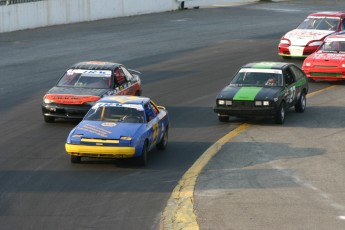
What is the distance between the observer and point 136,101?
67.6 ft

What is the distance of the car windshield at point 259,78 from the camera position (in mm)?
24547

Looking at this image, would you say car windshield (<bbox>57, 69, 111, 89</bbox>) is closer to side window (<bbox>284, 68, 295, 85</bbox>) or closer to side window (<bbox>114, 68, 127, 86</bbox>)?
side window (<bbox>114, 68, 127, 86</bbox>)

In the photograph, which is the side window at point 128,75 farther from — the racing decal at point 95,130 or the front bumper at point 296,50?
the front bumper at point 296,50

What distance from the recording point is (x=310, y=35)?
A: 116 ft

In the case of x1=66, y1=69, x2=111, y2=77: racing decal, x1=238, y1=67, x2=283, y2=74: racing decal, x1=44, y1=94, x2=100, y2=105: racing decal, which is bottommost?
x1=44, y1=94, x2=100, y2=105: racing decal

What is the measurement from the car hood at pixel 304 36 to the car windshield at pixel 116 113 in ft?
51.6

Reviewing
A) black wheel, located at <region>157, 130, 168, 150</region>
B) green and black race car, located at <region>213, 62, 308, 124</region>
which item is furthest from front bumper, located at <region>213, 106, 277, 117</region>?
black wheel, located at <region>157, 130, 168, 150</region>

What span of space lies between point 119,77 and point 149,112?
4893 mm

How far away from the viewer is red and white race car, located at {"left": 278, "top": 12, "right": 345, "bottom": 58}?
34844 mm

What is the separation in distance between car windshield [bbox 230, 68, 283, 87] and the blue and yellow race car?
3978mm

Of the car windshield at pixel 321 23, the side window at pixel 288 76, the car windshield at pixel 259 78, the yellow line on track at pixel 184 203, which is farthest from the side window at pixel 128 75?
the car windshield at pixel 321 23

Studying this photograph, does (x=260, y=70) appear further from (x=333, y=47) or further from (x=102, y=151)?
(x=102, y=151)

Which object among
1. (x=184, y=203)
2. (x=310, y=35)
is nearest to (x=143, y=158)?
(x=184, y=203)

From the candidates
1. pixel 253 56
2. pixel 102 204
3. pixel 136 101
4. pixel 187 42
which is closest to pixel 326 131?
pixel 136 101
